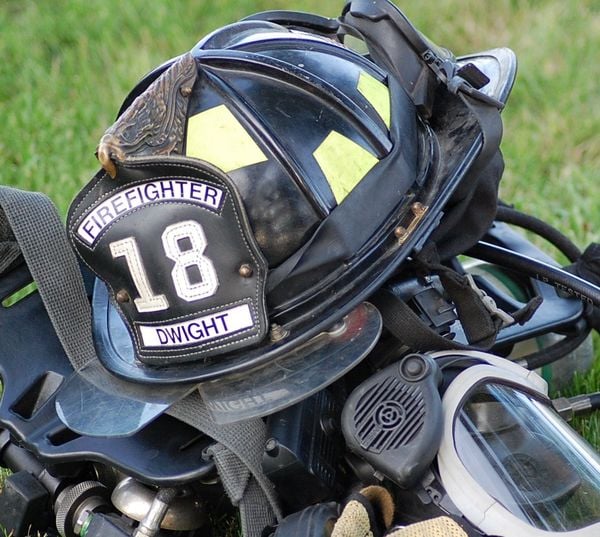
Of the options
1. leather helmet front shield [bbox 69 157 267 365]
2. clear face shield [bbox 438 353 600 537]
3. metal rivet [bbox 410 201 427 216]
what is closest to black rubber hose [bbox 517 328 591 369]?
clear face shield [bbox 438 353 600 537]

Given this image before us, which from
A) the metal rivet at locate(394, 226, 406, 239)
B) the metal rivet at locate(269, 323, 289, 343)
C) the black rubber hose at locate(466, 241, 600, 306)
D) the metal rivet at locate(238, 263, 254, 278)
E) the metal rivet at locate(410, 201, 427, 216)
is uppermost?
the metal rivet at locate(410, 201, 427, 216)

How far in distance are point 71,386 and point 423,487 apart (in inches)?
28.5

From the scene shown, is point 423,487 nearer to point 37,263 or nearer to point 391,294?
point 391,294

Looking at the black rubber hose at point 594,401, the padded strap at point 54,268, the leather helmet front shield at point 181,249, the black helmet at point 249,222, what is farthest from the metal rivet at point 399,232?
the black rubber hose at point 594,401

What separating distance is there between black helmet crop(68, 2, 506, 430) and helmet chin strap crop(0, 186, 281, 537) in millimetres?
98

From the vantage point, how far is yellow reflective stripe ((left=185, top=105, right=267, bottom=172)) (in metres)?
1.75

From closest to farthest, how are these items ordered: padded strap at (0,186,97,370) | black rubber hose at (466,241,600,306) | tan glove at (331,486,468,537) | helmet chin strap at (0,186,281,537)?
tan glove at (331,486,468,537), helmet chin strap at (0,186,281,537), padded strap at (0,186,97,370), black rubber hose at (466,241,600,306)

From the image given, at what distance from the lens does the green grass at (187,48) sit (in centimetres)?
347

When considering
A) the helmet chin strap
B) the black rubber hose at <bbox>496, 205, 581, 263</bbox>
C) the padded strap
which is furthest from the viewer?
the black rubber hose at <bbox>496, 205, 581, 263</bbox>

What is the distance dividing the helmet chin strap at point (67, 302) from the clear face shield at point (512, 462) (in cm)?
37

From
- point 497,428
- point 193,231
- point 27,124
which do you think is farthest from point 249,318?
point 27,124

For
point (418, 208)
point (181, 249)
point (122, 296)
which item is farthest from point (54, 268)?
point (418, 208)

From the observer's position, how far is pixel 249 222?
1753 millimetres

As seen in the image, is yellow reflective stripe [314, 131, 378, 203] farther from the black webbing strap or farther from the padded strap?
the padded strap
